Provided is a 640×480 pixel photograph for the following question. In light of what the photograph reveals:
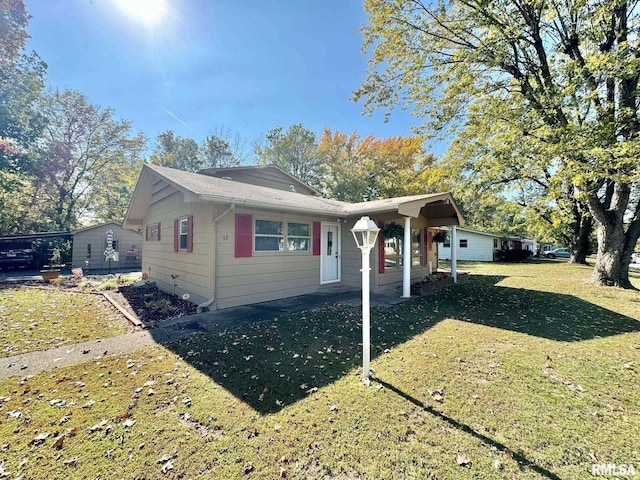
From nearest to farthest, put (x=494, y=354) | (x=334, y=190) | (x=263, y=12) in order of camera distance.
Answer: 1. (x=494, y=354)
2. (x=263, y=12)
3. (x=334, y=190)

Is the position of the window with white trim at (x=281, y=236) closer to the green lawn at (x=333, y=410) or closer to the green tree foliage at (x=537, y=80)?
the green lawn at (x=333, y=410)

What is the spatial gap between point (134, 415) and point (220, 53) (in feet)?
36.3

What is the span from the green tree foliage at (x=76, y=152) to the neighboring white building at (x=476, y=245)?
29822 millimetres

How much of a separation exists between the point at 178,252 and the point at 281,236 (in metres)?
3.20

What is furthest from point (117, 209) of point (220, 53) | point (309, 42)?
point (309, 42)

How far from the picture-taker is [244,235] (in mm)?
6781

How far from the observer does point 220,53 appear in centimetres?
966

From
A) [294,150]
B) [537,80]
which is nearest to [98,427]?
[537,80]

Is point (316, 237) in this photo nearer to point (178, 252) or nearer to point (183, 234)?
point (183, 234)

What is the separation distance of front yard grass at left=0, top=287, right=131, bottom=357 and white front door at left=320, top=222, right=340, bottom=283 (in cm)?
542

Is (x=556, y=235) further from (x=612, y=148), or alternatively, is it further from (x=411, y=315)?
(x=411, y=315)

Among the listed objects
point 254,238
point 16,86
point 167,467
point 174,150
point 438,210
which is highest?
point 174,150

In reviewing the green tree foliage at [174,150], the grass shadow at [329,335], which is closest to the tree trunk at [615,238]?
the grass shadow at [329,335]

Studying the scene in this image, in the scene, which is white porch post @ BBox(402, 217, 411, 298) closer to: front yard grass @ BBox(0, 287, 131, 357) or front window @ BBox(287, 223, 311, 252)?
front window @ BBox(287, 223, 311, 252)
